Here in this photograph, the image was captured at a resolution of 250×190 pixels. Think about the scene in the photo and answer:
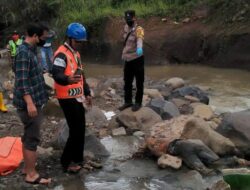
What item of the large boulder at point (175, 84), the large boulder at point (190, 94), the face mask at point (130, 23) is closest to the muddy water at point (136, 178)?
the face mask at point (130, 23)

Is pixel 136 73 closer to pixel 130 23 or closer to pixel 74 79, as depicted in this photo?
pixel 130 23

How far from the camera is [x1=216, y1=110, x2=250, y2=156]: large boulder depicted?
737 centimetres

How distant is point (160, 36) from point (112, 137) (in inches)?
429

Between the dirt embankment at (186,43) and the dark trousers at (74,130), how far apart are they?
1070 centimetres

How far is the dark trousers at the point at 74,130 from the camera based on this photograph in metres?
6.06

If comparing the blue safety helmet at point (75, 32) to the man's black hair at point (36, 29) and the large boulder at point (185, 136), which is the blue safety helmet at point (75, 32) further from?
the large boulder at point (185, 136)

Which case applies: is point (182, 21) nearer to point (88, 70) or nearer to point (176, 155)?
point (88, 70)

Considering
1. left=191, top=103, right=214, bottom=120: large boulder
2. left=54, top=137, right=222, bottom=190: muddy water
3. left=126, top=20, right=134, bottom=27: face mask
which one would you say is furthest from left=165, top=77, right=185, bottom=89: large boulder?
left=54, top=137, right=222, bottom=190: muddy water

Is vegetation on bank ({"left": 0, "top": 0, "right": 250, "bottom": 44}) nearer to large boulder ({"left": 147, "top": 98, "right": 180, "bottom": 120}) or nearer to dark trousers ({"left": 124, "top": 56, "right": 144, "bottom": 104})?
large boulder ({"left": 147, "top": 98, "right": 180, "bottom": 120})

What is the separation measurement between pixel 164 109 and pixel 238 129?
1851 mm

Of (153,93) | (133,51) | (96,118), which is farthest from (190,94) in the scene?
(133,51)

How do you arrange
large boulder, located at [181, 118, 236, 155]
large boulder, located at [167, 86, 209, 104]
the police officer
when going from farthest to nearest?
1. large boulder, located at [167, 86, 209, 104]
2. the police officer
3. large boulder, located at [181, 118, 236, 155]

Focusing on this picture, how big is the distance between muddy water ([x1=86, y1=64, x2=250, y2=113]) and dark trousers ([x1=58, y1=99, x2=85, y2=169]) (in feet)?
15.8

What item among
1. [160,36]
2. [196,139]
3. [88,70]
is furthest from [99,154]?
[160,36]
